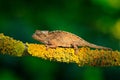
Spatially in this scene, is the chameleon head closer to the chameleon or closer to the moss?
the chameleon

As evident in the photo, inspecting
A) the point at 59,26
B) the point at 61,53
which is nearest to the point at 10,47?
the point at 61,53

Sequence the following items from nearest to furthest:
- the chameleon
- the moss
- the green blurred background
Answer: the moss
the chameleon
the green blurred background

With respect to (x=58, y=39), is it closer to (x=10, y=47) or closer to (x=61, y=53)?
(x=61, y=53)

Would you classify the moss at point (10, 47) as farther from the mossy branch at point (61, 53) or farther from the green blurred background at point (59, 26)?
the green blurred background at point (59, 26)

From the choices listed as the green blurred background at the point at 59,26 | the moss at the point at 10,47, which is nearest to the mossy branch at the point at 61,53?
the moss at the point at 10,47

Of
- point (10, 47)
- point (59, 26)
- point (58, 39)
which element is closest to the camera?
point (10, 47)

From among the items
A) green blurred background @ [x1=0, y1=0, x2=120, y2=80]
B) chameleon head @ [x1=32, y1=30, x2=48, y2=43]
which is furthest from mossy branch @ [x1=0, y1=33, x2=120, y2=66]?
green blurred background @ [x1=0, y1=0, x2=120, y2=80]


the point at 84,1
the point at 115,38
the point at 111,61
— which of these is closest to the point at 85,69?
the point at 115,38
